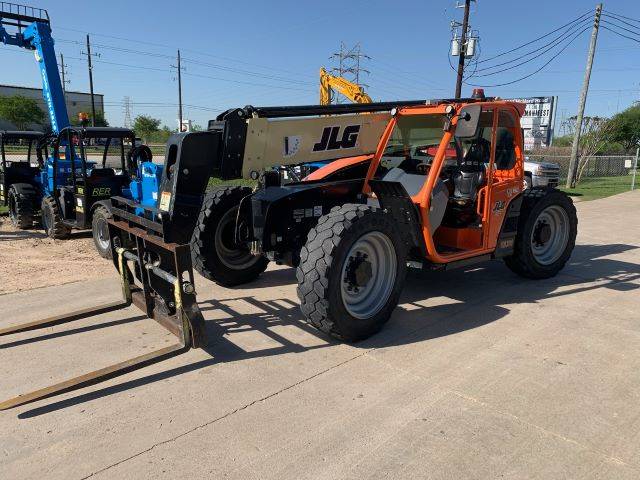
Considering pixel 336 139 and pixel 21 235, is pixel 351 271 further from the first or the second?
pixel 21 235

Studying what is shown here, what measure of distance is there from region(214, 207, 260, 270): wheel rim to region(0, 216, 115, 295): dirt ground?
1.93m

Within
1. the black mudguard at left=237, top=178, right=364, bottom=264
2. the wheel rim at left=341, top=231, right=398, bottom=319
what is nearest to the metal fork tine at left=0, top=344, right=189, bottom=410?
the black mudguard at left=237, top=178, right=364, bottom=264

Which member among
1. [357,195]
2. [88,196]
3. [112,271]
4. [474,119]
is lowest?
[112,271]

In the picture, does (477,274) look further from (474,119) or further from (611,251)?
(611,251)

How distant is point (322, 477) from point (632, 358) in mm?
2993

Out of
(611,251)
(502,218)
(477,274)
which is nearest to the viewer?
(502,218)

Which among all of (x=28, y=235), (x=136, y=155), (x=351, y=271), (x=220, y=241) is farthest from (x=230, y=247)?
(x=28, y=235)

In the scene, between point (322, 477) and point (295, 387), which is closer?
point (322, 477)

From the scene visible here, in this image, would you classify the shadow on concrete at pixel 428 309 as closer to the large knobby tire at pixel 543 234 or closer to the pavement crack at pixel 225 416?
the large knobby tire at pixel 543 234

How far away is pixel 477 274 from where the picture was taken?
669 cm

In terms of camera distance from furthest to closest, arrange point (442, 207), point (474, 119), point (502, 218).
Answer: point (502, 218) < point (442, 207) < point (474, 119)

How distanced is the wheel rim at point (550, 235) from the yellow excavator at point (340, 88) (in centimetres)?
1650

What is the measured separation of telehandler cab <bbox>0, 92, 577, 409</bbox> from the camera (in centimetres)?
412

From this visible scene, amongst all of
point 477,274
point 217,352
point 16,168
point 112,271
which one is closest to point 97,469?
point 217,352
